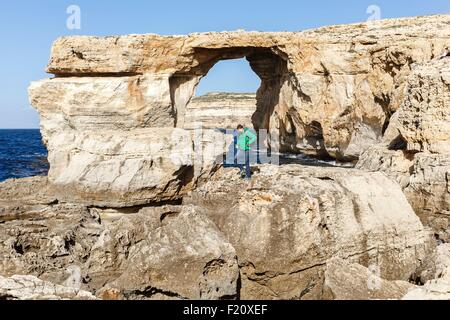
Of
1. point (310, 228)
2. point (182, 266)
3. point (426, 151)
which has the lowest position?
point (182, 266)

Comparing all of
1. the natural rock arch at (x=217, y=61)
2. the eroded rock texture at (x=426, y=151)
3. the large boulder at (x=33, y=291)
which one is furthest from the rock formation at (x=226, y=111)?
the large boulder at (x=33, y=291)

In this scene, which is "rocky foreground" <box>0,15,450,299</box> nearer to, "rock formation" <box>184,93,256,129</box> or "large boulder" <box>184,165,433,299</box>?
"large boulder" <box>184,165,433,299</box>

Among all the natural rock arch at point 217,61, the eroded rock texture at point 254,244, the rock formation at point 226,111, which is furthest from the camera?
the rock formation at point 226,111

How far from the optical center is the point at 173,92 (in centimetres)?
1838

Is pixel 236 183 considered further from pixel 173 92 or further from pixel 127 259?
pixel 173 92

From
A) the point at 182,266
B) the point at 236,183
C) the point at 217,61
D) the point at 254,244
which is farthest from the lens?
the point at 217,61

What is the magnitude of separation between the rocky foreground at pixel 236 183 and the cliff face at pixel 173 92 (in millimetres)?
50

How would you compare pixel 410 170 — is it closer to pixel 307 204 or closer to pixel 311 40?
pixel 307 204

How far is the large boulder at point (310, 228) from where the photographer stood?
6484 millimetres

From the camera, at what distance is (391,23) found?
62.3 ft

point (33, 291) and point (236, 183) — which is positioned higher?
point (236, 183)

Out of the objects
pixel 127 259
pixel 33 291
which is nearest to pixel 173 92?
pixel 127 259

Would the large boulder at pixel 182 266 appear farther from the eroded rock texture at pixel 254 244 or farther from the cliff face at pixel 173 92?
the cliff face at pixel 173 92

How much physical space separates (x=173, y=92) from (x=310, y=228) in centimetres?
1275
